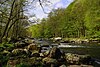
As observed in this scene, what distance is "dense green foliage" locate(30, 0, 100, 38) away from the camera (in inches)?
2557

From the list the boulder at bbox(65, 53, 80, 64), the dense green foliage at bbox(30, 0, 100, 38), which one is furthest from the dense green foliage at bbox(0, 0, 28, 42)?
the dense green foliage at bbox(30, 0, 100, 38)

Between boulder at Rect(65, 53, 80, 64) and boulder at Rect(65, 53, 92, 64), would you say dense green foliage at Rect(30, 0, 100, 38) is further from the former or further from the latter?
boulder at Rect(65, 53, 92, 64)

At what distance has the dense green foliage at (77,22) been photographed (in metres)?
64.9

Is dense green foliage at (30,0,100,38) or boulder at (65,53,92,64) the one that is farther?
dense green foliage at (30,0,100,38)

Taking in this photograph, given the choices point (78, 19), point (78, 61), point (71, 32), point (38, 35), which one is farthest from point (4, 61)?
point (38, 35)

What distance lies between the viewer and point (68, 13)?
291 feet

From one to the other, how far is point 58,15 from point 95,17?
34638 millimetres

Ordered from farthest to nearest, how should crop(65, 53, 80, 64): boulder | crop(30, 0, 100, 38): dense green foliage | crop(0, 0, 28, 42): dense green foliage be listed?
crop(30, 0, 100, 38): dense green foliage, crop(65, 53, 80, 64): boulder, crop(0, 0, 28, 42): dense green foliage

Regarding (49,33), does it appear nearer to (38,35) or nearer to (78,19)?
(38,35)

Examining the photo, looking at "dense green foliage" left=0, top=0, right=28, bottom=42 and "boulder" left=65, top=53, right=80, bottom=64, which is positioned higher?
"dense green foliage" left=0, top=0, right=28, bottom=42

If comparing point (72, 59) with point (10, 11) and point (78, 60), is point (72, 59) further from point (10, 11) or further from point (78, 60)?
point (10, 11)

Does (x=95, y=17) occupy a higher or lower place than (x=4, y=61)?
higher

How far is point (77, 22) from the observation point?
261 feet

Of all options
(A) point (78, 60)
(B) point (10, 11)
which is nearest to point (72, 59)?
(A) point (78, 60)
